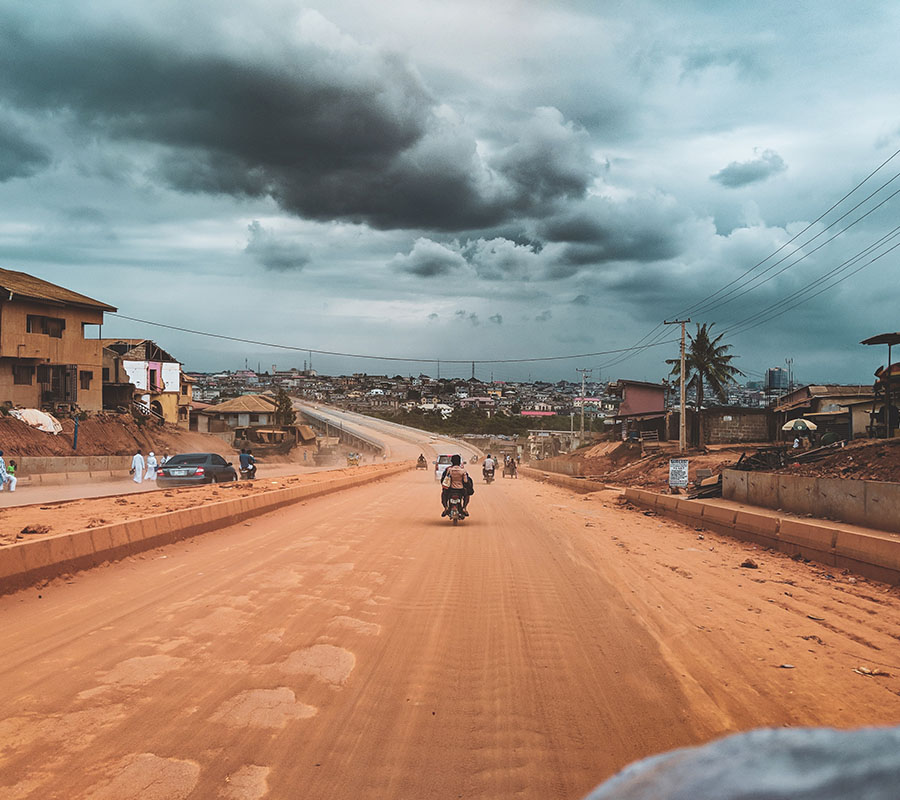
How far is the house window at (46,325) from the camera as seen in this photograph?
149ft

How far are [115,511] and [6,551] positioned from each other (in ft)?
27.9

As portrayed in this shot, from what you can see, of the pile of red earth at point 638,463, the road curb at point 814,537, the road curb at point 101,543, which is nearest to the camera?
the road curb at point 101,543

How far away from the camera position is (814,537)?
1282 centimetres

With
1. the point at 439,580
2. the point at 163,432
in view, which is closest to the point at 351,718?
the point at 439,580

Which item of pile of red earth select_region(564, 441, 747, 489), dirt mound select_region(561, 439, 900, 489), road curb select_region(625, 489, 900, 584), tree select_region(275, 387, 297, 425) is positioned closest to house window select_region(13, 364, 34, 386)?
pile of red earth select_region(564, 441, 747, 489)

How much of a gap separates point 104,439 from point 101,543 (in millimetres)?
42176

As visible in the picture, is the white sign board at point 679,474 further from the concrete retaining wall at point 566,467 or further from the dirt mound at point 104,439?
the dirt mound at point 104,439

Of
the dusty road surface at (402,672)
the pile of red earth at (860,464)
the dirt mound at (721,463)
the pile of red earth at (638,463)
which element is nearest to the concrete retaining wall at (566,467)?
the pile of red earth at (638,463)

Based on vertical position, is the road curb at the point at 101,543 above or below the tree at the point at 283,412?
below

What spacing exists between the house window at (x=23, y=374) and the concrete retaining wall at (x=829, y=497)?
41.8 meters

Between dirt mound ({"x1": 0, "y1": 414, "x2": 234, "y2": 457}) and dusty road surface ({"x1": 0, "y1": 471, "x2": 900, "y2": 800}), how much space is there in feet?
107

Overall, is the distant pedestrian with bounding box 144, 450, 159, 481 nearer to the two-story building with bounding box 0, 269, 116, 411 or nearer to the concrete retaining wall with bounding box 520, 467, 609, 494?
the two-story building with bounding box 0, 269, 116, 411

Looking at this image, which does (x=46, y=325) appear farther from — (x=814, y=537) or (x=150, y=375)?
(x=814, y=537)

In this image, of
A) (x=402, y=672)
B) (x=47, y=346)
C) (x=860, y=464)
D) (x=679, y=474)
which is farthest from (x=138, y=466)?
(x=402, y=672)
